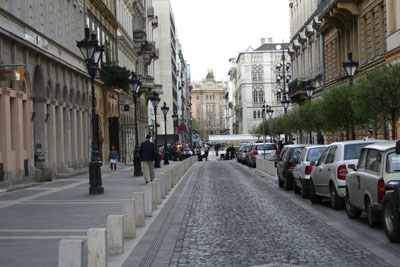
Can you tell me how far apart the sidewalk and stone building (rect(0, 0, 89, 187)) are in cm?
260

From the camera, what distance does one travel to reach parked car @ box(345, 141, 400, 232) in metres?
11.8

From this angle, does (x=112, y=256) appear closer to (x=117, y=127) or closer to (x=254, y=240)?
(x=254, y=240)

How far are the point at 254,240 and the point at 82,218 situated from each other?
4.28 meters

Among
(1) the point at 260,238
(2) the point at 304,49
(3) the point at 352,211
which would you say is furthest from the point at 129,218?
(2) the point at 304,49

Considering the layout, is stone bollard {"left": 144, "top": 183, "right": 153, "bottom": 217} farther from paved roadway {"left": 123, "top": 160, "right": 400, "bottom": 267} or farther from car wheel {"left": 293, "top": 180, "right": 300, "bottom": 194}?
car wheel {"left": 293, "top": 180, "right": 300, "bottom": 194}

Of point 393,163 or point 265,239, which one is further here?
point 393,163

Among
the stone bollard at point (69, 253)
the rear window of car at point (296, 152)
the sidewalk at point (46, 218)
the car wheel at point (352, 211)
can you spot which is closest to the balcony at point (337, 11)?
the rear window of car at point (296, 152)

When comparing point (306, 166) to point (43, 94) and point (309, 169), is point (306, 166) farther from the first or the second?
point (43, 94)

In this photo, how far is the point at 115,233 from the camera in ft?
32.0

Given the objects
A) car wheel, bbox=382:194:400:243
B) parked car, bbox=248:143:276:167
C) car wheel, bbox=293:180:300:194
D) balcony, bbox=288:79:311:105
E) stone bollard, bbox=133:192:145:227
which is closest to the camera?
car wheel, bbox=382:194:400:243

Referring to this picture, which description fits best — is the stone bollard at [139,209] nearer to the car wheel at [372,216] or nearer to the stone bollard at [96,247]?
the car wheel at [372,216]

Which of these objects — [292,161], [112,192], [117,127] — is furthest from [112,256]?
[117,127]

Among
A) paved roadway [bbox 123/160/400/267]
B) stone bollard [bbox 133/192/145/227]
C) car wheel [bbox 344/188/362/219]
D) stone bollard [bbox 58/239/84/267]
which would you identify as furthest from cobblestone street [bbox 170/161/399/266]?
stone bollard [bbox 58/239/84/267]

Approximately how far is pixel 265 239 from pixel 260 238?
158mm
